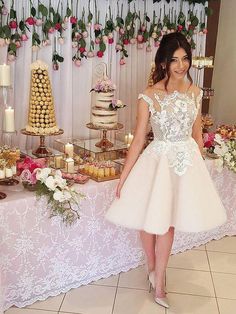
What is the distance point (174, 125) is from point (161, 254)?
0.72 metres

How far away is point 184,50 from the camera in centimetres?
218

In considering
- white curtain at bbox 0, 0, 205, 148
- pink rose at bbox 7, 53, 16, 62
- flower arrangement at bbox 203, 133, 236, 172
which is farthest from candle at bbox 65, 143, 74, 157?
flower arrangement at bbox 203, 133, 236, 172

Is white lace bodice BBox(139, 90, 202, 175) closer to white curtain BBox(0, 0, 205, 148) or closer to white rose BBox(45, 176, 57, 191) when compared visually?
white rose BBox(45, 176, 57, 191)

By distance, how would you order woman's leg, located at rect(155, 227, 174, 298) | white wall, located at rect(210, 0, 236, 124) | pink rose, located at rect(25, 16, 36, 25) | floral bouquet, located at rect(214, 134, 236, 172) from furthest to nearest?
1. white wall, located at rect(210, 0, 236, 124)
2. floral bouquet, located at rect(214, 134, 236, 172)
3. pink rose, located at rect(25, 16, 36, 25)
4. woman's leg, located at rect(155, 227, 174, 298)

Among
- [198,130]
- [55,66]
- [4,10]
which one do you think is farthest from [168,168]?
[4,10]

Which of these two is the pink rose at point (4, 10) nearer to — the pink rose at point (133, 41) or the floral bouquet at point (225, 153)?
the pink rose at point (133, 41)

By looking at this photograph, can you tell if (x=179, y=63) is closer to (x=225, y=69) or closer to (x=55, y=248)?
(x=55, y=248)

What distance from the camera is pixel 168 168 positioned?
7.33 feet

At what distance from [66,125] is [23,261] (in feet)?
4.03

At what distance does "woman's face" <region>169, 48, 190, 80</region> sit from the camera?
217cm

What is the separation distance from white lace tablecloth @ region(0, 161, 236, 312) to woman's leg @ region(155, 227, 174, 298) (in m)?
0.38

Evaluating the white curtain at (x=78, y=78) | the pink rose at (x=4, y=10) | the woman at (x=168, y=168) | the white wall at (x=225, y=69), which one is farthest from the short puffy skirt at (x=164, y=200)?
the white wall at (x=225, y=69)

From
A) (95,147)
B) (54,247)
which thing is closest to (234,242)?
(95,147)

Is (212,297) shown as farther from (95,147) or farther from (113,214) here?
(95,147)
